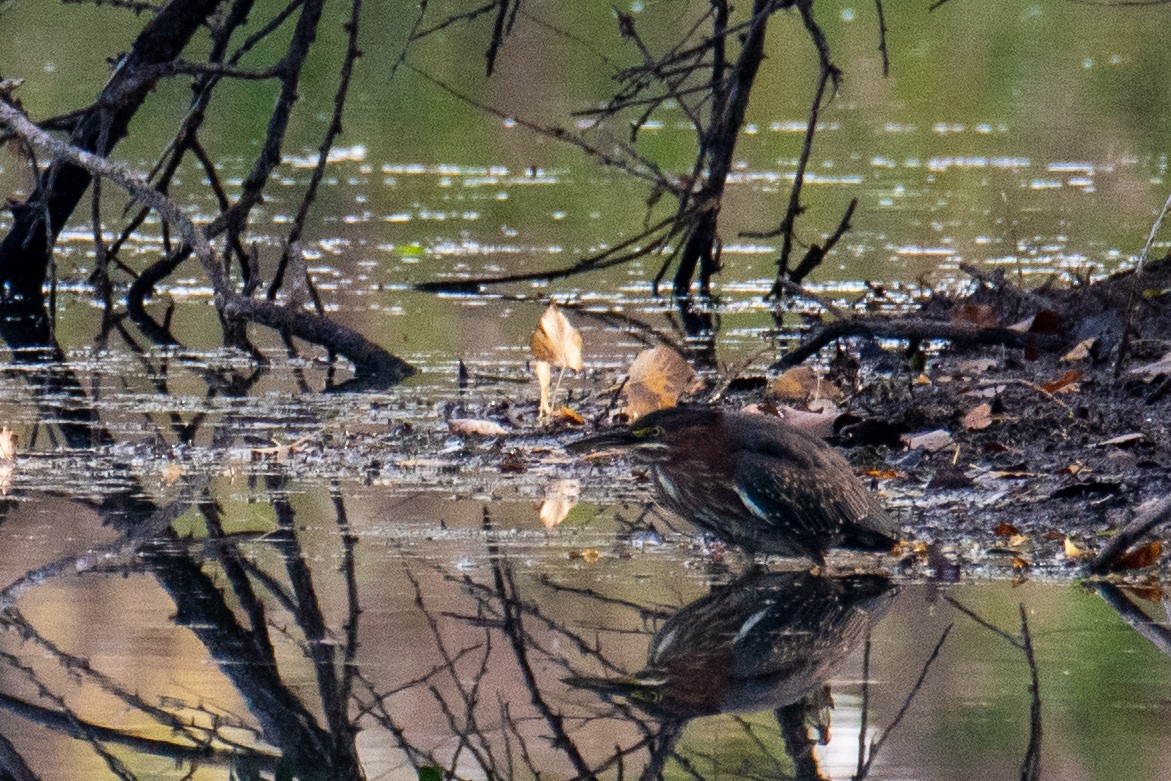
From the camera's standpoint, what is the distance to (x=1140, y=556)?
4.21 metres

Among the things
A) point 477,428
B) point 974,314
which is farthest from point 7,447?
point 974,314

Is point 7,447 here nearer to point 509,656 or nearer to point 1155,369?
point 509,656

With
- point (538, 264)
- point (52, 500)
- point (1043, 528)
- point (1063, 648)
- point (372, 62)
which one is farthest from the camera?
point (372, 62)

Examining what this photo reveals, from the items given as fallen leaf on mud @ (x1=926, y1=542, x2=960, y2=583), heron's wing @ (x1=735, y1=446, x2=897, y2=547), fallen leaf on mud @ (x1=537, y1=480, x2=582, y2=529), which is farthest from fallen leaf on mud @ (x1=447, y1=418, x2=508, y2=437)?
fallen leaf on mud @ (x1=926, y1=542, x2=960, y2=583)

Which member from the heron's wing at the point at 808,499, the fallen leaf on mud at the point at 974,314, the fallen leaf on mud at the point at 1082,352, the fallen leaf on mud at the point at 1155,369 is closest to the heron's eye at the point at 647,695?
the heron's wing at the point at 808,499

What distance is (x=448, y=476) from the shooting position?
5289 mm

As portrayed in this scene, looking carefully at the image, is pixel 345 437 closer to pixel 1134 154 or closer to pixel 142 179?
pixel 142 179

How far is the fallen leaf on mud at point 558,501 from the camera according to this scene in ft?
15.8

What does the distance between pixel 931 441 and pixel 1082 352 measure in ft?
3.77

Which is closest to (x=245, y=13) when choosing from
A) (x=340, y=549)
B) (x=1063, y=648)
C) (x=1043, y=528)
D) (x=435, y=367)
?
(x=435, y=367)

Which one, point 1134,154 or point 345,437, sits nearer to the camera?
point 345,437

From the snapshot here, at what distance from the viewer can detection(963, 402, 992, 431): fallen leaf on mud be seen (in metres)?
5.53

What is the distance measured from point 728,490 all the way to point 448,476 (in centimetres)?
116

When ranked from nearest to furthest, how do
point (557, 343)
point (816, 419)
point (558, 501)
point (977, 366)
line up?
point (558, 501) → point (816, 419) → point (557, 343) → point (977, 366)
